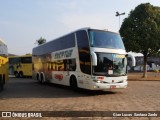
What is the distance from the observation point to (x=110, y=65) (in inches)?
707

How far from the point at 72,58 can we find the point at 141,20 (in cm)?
1894

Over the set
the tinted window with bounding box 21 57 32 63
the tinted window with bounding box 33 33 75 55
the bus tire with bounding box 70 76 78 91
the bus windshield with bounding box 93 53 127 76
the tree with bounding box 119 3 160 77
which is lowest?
the bus tire with bounding box 70 76 78 91

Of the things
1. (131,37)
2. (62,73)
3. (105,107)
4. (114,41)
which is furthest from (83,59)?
(131,37)

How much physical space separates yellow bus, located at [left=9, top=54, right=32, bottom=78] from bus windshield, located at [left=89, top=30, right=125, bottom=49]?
79.0 feet

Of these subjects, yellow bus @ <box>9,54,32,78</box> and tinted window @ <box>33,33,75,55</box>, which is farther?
yellow bus @ <box>9,54,32,78</box>

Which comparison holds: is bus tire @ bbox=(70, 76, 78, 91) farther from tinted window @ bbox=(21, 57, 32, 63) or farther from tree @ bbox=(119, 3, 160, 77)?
tinted window @ bbox=(21, 57, 32, 63)

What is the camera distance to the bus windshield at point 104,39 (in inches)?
711

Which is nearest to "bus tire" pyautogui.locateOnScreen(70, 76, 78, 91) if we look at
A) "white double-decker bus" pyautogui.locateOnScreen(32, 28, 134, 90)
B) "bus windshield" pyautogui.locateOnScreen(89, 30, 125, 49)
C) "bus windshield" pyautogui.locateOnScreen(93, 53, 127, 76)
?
"white double-decker bus" pyautogui.locateOnScreen(32, 28, 134, 90)

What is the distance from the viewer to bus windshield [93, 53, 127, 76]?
17.8 m

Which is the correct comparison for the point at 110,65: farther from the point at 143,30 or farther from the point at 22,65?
the point at 22,65

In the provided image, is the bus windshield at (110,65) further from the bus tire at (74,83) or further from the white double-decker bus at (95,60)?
the bus tire at (74,83)

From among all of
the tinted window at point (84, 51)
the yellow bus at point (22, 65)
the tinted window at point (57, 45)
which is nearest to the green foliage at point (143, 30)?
the tinted window at point (57, 45)

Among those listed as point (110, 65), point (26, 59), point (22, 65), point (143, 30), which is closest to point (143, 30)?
point (143, 30)

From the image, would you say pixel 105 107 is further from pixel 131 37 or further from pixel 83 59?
pixel 131 37
